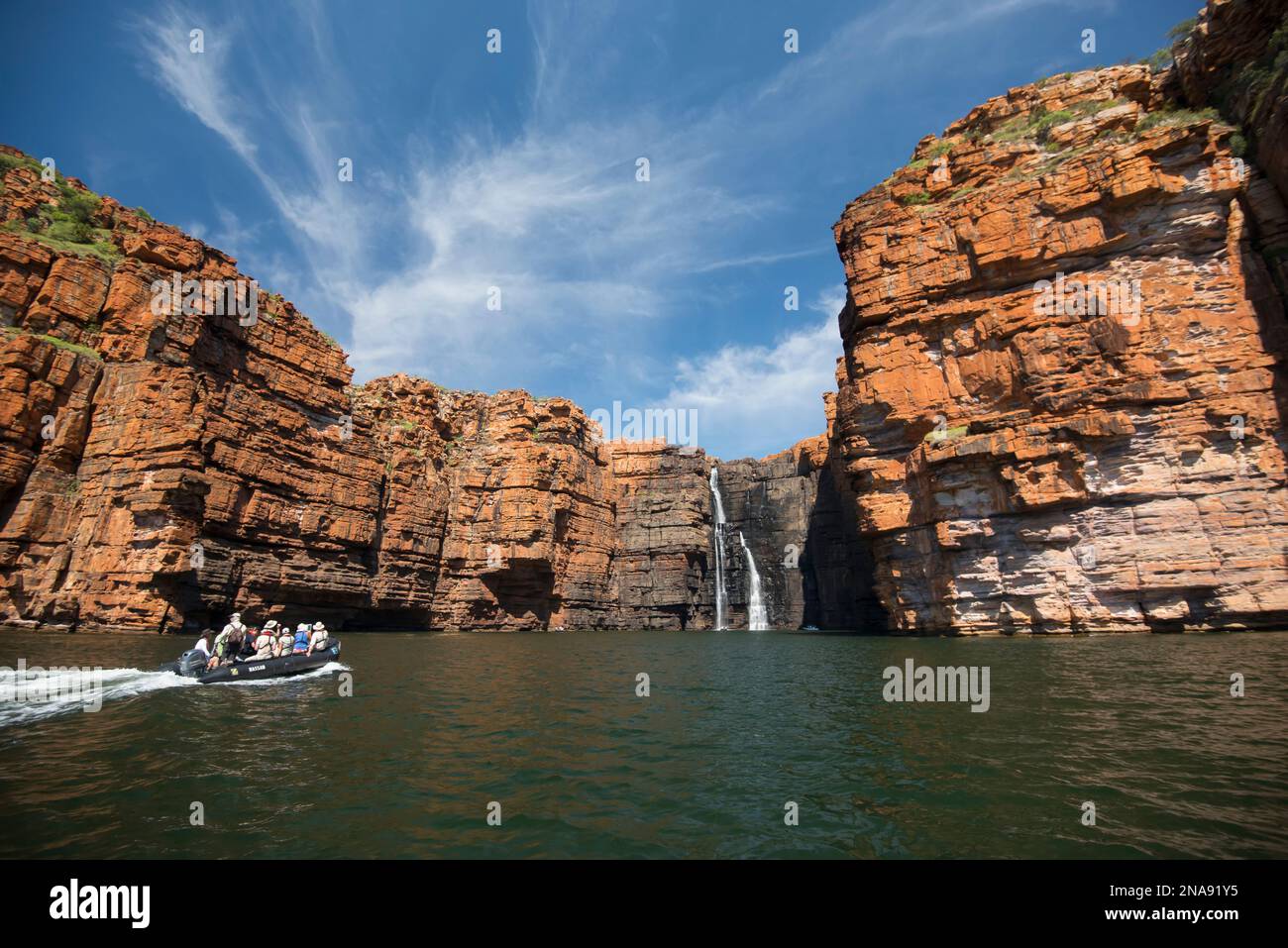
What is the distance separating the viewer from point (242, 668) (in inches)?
757

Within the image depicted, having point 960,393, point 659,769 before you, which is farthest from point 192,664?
point 960,393

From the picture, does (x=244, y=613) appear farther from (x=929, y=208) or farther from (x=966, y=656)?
(x=929, y=208)

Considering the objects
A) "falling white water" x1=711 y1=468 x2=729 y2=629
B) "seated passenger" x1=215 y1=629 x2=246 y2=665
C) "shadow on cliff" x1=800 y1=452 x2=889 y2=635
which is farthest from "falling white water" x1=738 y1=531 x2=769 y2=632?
"seated passenger" x1=215 y1=629 x2=246 y2=665

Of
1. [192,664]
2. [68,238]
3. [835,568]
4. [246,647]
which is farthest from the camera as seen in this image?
[835,568]

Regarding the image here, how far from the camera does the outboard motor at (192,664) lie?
18438mm

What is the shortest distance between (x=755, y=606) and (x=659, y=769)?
200 feet

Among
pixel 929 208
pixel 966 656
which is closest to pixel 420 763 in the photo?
pixel 966 656

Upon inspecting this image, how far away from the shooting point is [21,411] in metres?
32.0

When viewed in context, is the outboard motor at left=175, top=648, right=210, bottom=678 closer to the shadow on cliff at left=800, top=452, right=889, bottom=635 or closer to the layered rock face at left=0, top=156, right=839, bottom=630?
the layered rock face at left=0, top=156, right=839, bottom=630

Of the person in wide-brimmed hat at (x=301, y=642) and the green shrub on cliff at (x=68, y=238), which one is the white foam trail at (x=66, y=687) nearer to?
the person in wide-brimmed hat at (x=301, y=642)

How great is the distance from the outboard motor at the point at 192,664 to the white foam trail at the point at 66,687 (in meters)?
0.23

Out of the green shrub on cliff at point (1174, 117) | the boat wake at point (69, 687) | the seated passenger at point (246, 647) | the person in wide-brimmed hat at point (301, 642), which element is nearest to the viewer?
the boat wake at point (69, 687)

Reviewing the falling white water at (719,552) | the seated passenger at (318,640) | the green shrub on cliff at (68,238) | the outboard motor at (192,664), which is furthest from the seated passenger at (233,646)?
the falling white water at (719,552)

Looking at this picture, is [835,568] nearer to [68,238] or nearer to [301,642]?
[301,642]
